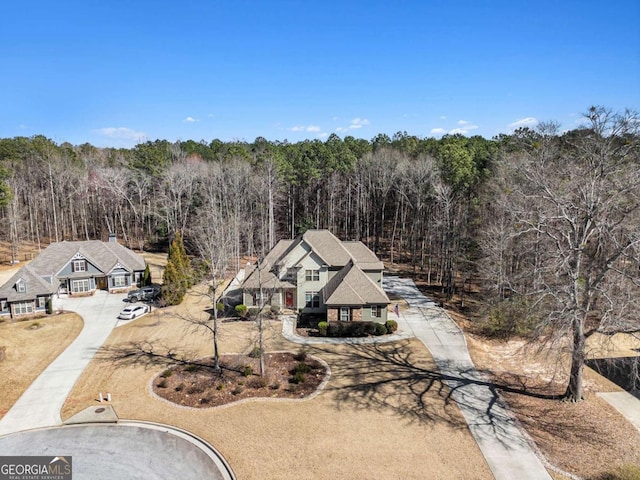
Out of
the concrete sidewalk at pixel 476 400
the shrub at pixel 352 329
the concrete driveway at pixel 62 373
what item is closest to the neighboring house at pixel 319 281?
the shrub at pixel 352 329

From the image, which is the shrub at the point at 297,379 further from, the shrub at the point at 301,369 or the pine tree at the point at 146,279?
the pine tree at the point at 146,279

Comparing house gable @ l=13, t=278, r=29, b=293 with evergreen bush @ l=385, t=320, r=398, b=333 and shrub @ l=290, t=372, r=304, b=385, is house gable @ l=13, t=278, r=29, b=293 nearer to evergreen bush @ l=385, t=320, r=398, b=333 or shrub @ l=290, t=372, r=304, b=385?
shrub @ l=290, t=372, r=304, b=385

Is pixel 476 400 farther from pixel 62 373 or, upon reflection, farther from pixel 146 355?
pixel 62 373

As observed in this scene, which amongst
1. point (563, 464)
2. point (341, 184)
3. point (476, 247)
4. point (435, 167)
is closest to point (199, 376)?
point (563, 464)

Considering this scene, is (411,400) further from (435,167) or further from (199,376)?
(435,167)

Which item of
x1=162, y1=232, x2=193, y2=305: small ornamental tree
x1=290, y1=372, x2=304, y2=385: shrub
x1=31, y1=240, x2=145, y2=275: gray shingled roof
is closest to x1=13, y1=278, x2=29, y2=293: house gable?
x1=31, y1=240, x2=145, y2=275: gray shingled roof
